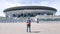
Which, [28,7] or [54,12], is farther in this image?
[54,12]

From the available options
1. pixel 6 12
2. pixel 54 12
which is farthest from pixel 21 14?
pixel 54 12

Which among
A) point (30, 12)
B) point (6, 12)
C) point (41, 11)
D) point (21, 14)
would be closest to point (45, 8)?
point (41, 11)

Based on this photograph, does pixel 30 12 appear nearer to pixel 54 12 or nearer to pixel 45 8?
pixel 45 8

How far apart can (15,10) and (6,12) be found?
18.6ft

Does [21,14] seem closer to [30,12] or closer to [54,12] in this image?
[30,12]

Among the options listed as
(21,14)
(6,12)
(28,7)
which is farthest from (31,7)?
(6,12)

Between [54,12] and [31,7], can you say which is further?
[54,12]

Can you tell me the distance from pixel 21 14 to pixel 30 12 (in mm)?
5384

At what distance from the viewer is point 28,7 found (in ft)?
271

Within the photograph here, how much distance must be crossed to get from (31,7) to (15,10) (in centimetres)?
906

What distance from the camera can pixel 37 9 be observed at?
83125mm

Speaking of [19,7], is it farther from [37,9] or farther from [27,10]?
Answer: [37,9]

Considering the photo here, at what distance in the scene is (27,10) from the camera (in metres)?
83.6

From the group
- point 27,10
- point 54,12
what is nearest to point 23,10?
point 27,10
